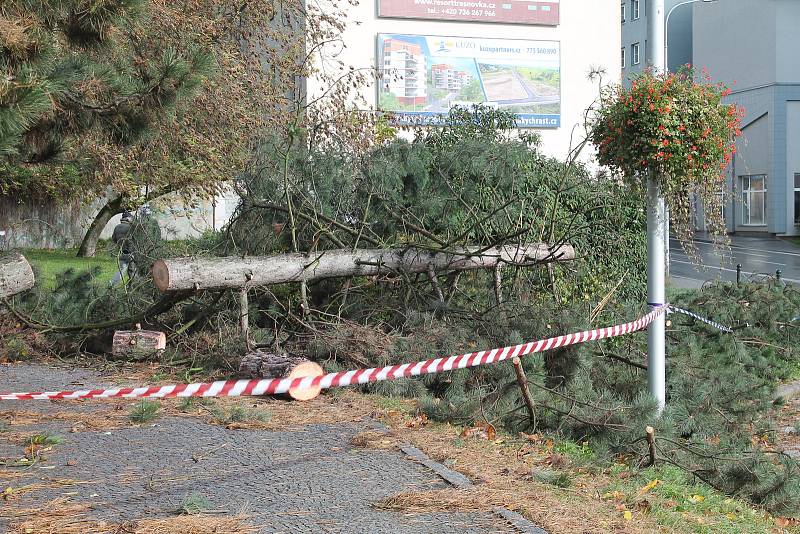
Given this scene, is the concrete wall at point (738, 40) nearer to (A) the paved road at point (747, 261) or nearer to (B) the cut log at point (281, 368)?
(A) the paved road at point (747, 261)

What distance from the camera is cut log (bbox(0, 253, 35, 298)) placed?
9.59 meters

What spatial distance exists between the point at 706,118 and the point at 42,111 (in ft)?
17.2

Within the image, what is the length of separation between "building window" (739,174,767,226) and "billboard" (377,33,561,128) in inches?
727

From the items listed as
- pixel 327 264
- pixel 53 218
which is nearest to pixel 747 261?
pixel 53 218

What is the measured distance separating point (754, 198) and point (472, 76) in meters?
22.6

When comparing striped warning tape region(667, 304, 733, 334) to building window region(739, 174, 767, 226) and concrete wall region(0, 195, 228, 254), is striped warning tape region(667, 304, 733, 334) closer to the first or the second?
concrete wall region(0, 195, 228, 254)

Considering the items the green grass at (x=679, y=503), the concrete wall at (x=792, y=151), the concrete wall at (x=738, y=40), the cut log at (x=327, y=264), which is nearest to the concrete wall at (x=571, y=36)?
the concrete wall at (x=738, y=40)

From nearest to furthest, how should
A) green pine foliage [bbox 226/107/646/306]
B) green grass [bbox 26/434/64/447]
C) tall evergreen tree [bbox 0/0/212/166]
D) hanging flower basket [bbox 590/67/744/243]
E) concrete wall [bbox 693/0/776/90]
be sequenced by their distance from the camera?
green grass [bbox 26/434/64/447]
tall evergreen tree [bbox 0/0/212/166]
hanging flower basket [bbox 590/67/744/243]
green pine foliage [bbox 226/107/646/306]
concrete wall [bbox 693/0/776/90]

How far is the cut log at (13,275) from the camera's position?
9594mm

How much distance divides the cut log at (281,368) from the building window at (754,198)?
42.5 meters

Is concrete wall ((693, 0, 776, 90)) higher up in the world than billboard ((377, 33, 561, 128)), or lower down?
higher up

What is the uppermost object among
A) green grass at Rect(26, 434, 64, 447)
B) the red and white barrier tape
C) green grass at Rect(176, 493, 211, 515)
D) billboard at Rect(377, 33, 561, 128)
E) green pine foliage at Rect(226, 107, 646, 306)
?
billboard at Rect(377, 33, 561, 128)

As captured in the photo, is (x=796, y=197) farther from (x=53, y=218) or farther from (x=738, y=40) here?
(x=53, y=218)

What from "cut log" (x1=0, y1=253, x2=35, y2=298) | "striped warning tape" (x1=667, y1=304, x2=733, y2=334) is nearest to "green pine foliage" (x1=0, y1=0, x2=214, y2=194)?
"cut log" (x1=0, y1=253, x2=35, y2=298)
